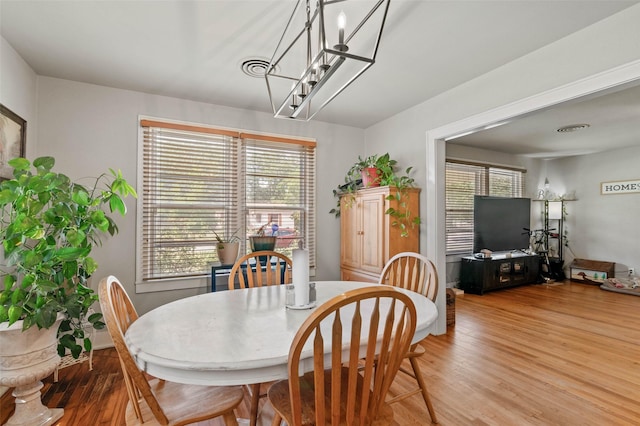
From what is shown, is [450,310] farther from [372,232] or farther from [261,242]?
[261,242]

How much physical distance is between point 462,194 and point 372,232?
9.27ft

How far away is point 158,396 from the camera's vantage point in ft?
4.40

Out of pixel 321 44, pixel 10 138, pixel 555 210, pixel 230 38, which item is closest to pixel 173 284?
pixel 10 138

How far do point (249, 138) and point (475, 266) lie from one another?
13.3 ft

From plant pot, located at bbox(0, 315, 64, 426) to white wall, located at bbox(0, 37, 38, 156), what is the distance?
5.19ft

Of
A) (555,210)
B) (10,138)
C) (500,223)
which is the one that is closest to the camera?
(10,138)

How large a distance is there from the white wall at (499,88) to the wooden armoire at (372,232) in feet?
0.68

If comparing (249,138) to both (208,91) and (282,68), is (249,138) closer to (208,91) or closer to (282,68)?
(208,91)

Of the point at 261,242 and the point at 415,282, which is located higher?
the point at 261,242

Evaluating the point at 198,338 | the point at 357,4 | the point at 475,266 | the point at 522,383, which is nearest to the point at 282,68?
the point at 357,4

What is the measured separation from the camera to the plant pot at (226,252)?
319 cm

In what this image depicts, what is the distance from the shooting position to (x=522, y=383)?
2.30 m

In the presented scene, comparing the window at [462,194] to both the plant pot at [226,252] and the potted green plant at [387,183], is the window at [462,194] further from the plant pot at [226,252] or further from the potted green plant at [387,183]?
the plant pot at [226,252]

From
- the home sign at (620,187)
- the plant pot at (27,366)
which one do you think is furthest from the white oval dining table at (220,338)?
the home sign at (620,187)
